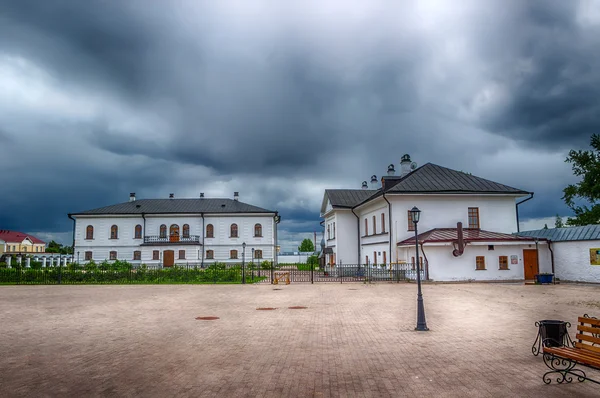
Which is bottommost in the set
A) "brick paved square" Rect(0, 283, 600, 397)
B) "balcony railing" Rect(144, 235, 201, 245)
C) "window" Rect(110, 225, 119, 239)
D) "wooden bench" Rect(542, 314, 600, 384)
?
"brick paved square" Rect(0, 283, 600, 397)

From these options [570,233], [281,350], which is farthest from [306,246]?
[281,350]

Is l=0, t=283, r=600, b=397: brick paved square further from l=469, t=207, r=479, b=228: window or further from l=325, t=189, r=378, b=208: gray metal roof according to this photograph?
l=325, t=189, r=378, b=208: gray metal roof

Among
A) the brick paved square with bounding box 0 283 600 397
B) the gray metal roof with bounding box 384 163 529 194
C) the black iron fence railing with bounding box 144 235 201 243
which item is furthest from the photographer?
the black iron fence railing with bounding box 144 235 201 243

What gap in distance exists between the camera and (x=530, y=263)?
1141 inches

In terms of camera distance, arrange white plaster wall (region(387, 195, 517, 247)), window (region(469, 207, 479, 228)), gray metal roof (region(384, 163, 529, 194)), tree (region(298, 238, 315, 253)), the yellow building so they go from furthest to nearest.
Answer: tree (region(298, 238, 315, 253)), the yellow building, window (region(469, 207, 479, 228)), gray metal roof (region(384, 163, 529, 194)), white plaster wall (region(387, 195, 517, 247))

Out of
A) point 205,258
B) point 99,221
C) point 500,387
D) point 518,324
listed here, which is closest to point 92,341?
point 500,387

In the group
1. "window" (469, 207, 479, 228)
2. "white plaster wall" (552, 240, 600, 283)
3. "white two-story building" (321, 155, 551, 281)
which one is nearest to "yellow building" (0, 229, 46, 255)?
"white two-story building" (321, 155, 551, 281)

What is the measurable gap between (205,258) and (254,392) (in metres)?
45.8

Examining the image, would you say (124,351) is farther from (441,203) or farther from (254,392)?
(441,203)

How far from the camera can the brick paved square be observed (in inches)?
266

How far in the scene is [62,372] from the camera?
306 inches

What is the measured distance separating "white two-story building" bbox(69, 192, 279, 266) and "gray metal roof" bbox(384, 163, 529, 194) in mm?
21039

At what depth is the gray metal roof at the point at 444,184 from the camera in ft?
105

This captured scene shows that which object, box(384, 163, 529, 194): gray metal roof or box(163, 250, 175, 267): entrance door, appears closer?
box(384, 163, 529, 194): gray metal roof
